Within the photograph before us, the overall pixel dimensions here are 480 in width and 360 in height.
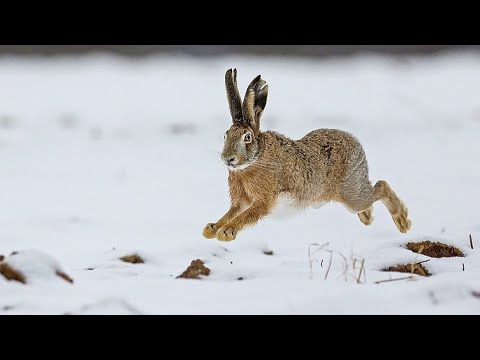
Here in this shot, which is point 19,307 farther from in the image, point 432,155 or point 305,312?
point 432,155

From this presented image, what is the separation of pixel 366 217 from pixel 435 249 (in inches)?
18.0

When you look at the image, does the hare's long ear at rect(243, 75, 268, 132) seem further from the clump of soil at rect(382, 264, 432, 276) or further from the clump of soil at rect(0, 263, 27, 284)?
the clump of soil at rect(0, 263, 27, 284)

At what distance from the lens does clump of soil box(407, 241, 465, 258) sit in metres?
3.70

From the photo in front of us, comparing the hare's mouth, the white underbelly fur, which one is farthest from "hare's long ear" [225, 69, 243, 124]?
the white underbelly fur

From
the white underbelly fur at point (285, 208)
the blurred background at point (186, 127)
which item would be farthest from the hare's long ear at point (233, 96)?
the blurred background at point (186, 127)

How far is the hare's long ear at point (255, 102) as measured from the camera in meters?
3.23

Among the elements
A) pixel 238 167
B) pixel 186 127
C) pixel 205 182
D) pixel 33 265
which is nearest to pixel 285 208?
pixel 238 167

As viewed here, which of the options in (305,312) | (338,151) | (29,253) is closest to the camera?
(305,312)

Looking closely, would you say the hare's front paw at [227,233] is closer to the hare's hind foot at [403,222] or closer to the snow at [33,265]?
the snow at [33,265]

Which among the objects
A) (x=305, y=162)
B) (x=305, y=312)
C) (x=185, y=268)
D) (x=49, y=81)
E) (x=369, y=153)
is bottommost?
(x=305, y=312)

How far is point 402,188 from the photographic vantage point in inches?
180

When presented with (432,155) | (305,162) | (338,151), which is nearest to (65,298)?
(305,162)

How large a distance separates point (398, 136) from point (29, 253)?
11.4ft

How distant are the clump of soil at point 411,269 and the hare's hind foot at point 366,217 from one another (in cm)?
64
